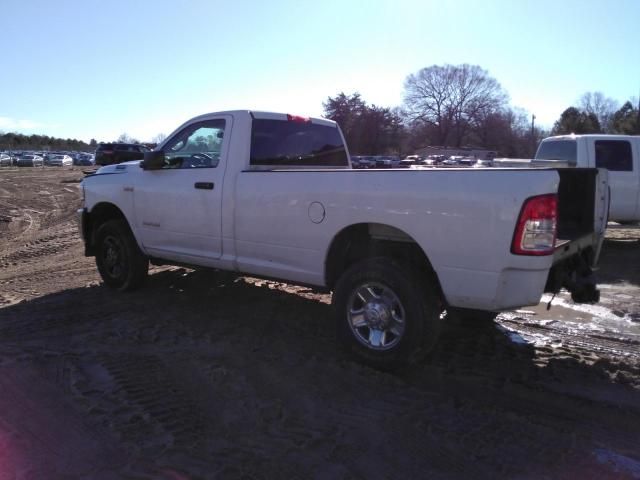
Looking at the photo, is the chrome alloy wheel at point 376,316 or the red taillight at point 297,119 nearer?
the chrome alloy wheel at point 376,316

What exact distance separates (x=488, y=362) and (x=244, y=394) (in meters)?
2.05

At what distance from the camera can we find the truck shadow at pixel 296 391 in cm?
316

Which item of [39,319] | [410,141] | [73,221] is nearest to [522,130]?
[410,141]

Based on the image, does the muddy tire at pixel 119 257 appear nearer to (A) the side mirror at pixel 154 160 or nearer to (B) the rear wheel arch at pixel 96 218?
(B) the rear wheel arch at pixel 96 218

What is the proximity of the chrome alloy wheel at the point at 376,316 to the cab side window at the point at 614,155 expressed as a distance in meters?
7.47

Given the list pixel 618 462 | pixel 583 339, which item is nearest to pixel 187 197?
pixel 583 339

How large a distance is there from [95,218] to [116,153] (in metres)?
30.8

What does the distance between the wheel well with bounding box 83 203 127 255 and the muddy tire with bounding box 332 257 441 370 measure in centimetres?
362

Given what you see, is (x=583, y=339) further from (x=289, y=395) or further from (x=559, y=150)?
(x=559, y=150)

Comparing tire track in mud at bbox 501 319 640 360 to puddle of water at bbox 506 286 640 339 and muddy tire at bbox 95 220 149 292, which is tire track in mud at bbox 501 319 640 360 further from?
muddy tire at bbox 95 220 149 292

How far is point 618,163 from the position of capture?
32.6 feet

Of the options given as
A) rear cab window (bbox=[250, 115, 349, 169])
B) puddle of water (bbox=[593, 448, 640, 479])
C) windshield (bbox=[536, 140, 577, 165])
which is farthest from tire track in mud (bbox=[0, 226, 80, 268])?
windshield (bbox=[536, 140, 577, 165])

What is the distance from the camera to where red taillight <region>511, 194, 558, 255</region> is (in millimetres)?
3514

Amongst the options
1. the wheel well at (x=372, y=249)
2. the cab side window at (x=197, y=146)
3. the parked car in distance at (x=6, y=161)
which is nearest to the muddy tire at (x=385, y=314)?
the wheel well at (x=372, y=249)
